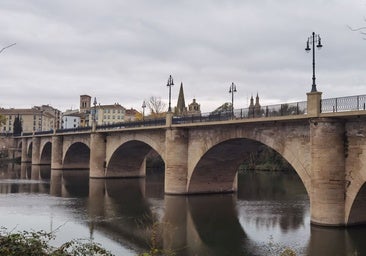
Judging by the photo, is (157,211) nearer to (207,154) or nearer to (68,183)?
(207,154)

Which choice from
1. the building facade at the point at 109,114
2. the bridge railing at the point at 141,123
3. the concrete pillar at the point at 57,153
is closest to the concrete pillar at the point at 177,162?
the bridge railing at the point at 141,123

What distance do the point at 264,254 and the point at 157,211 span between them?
11.4m

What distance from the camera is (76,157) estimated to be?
6581cm

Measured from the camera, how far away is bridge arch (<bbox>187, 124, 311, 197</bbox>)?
22.7m

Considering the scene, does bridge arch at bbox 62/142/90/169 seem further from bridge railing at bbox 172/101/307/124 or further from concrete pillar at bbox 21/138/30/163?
bridge railing at bbox 172/101/307/124

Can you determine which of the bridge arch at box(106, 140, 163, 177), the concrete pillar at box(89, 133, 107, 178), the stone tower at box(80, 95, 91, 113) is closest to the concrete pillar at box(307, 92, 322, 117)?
the bridge arch at box(106, 140, 163, 177)

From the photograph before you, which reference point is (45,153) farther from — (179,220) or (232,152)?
(179,220)

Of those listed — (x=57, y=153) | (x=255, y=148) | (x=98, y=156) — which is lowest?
(x=98, y=156)

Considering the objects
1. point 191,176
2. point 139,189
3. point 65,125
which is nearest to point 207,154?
point 191,176

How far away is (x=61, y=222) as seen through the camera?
22969mm

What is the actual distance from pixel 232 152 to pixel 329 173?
12.8m

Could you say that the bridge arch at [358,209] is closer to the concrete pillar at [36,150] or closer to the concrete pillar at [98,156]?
the concrete pillar at [98,156]

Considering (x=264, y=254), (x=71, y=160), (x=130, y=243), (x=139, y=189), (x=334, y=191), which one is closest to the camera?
(x=264, y=254)

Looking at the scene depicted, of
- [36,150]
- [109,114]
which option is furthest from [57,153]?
[109,114]
